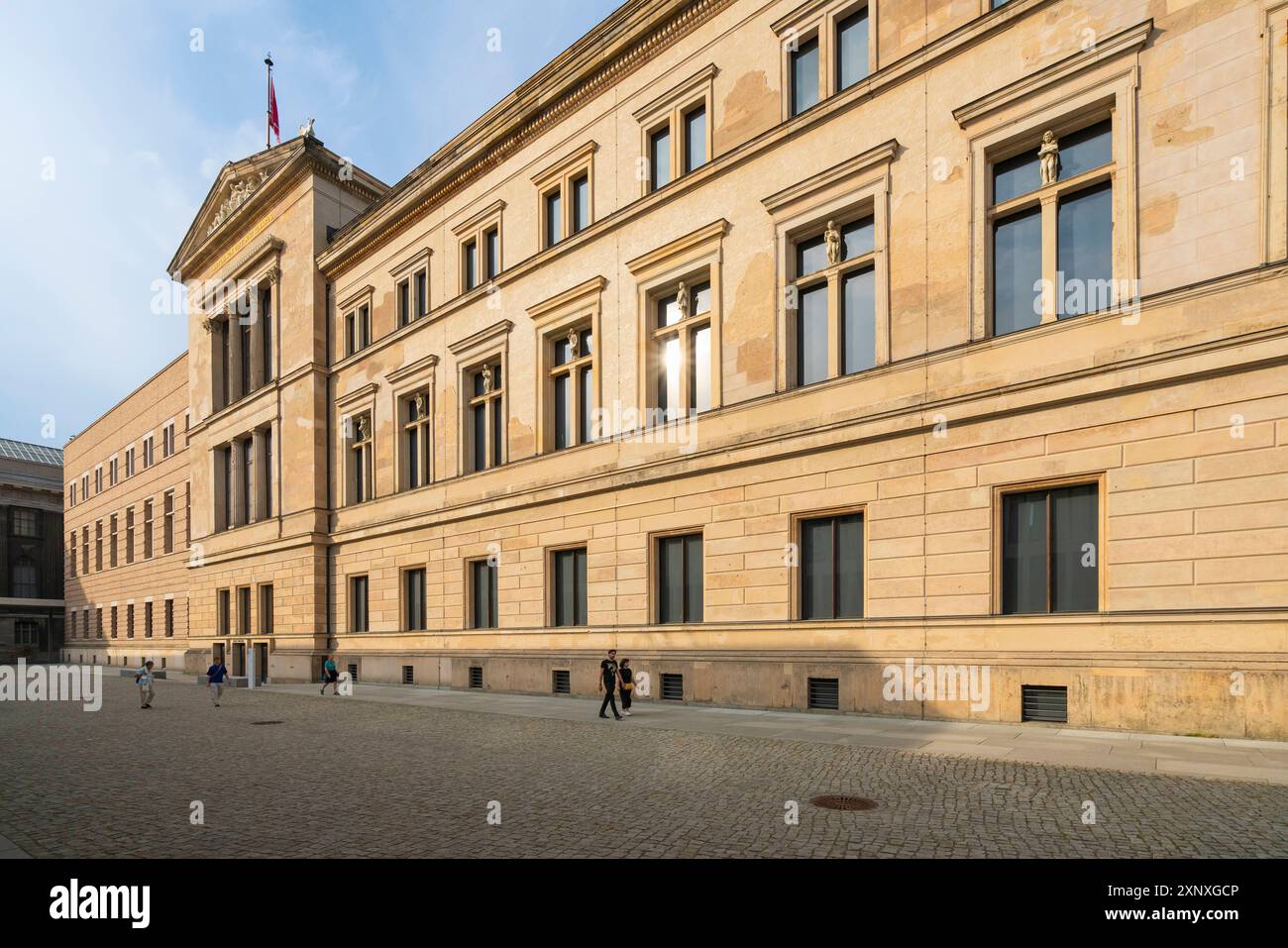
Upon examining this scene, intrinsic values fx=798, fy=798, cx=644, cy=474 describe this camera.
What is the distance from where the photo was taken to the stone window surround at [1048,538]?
14688mm

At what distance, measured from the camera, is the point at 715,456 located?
2081 centimetres

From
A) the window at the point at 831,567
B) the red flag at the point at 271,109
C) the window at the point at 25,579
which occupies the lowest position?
the window at the point at 25,579

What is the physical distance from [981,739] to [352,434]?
29967 mm

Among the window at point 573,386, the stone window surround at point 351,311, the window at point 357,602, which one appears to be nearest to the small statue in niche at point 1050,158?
the window at point 573,386

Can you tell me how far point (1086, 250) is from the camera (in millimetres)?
15727

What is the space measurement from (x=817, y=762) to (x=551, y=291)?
18.6 metres

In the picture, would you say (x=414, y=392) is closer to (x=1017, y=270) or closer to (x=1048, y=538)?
(x=1017, y=270)

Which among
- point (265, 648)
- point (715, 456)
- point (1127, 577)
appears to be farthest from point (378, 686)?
point (1127, 577)

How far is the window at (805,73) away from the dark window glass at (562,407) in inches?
422

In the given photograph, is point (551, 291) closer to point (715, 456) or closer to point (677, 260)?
point (677, 260)

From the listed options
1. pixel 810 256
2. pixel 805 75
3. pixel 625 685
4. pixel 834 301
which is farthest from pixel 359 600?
pixel 805 75

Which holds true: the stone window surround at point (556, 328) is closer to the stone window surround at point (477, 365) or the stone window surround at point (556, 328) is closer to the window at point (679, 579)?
the stone window surround at point (477, 365)

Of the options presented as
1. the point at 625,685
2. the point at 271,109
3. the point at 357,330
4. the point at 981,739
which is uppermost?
the point at 271,109

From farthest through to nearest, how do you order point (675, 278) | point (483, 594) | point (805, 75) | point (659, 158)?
point (483, 594) → point (659, 158) → point (675, 278) → point (805, 75)
